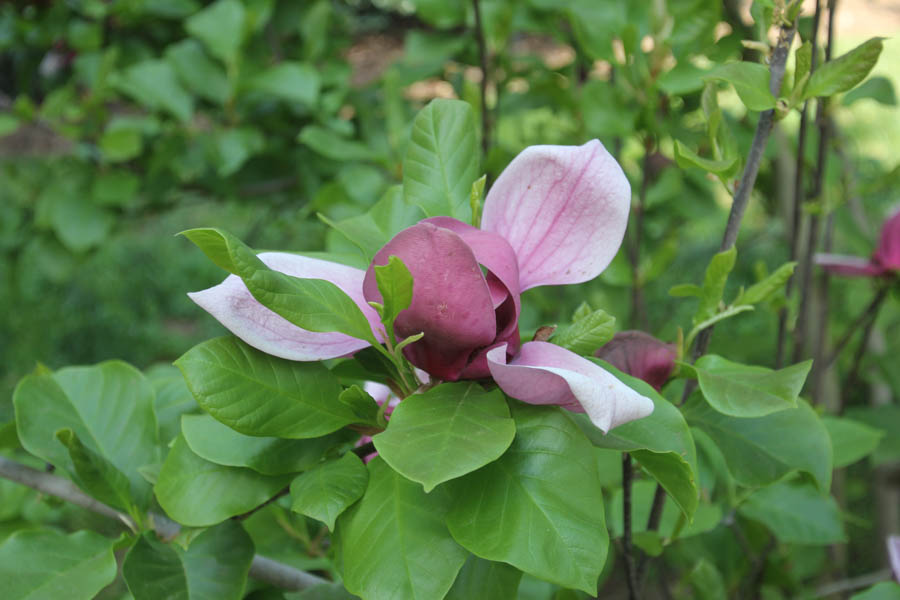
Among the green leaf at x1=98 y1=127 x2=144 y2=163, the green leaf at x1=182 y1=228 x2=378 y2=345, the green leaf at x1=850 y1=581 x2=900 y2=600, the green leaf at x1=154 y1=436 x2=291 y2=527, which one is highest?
the green leaf at x1=182 y1=228 x2=378 y2=345

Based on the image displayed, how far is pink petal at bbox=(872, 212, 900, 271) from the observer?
101cm

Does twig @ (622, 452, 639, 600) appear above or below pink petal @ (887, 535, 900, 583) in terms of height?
above

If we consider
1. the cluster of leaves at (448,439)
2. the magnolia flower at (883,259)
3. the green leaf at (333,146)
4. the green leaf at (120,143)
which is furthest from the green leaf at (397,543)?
the green leaf at (120,143)

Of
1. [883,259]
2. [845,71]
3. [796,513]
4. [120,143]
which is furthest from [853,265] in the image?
[120,143]

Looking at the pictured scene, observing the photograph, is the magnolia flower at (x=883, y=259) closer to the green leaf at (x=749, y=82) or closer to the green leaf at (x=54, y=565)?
the green leaf at (x=749, y=82)

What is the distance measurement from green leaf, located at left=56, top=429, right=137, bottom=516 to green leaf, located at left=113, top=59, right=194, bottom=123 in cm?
103

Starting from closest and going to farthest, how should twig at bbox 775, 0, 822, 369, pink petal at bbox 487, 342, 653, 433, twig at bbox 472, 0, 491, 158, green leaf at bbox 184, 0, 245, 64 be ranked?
pink petal at bbox 487, 342, 653, 433 < twig at bbox 775, 0, 822, 369 < twig at bbox 472, 0, 491, 158 < green leaf at bbox 184, 0, 245, 64

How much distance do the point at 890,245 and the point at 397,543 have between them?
2.58 feet

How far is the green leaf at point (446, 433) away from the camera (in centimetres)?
46

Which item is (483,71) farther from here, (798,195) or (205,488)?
(205,488)

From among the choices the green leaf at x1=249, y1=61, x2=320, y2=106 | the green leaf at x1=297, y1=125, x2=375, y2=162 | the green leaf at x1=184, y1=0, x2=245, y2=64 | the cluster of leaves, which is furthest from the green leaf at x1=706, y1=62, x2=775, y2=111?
the green leaf at x1=184, y1=0, x2=245, y2=64

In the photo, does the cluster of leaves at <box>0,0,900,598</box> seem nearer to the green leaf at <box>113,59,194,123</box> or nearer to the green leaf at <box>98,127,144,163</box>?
the green leaf at <box>113,59,194,123</box>

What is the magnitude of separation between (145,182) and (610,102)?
109cm

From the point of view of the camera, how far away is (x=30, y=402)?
0.69 m
